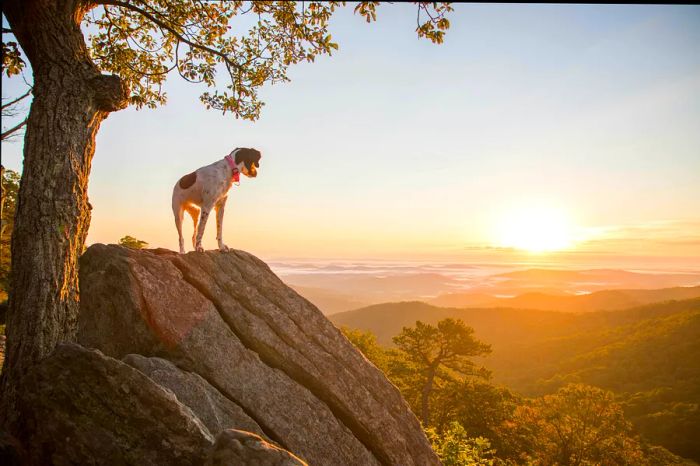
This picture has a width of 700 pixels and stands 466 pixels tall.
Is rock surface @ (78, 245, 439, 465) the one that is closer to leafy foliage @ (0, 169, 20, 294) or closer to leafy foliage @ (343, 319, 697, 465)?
leafy foliage @ (0, 169, 20, 294)

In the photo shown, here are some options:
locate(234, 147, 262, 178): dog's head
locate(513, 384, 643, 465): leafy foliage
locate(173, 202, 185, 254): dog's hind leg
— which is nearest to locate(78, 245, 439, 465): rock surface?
locate(173, 202, 185, 254): dog's hind leg

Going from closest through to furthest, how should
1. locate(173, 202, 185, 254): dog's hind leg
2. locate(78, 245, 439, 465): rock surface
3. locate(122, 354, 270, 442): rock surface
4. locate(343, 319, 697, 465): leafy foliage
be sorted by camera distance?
locate(122, 354, 270, 442): rock surface < locate(78, 245, 439, 465): rock surface < locate(173, 202, 185, 254): dog's hind leg < locate(343, 319, 697, 465): leafy foliage

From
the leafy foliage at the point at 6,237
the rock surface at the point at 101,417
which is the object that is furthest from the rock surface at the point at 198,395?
the leafy foliage at the point at 6,237

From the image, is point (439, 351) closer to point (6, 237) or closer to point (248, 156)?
point (248, 156)

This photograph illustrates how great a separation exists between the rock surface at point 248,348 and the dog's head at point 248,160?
2.58m

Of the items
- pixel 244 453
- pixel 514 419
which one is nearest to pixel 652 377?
pixel 514 419

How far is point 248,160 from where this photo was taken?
35.3 feet

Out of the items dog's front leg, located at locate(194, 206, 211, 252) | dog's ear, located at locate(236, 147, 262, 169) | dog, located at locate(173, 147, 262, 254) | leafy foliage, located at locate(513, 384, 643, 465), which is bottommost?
leafy foliage, located at locate(513, 384, 643, 465)

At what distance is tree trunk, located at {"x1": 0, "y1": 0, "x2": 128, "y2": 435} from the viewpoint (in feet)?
21.8

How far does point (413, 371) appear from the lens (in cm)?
4872

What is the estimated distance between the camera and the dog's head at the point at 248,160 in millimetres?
10746

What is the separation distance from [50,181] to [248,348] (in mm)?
5398

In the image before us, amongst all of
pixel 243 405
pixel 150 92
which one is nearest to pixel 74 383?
pixel 243 405

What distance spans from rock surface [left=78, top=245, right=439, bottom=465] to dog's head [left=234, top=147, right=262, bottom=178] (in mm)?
2577
